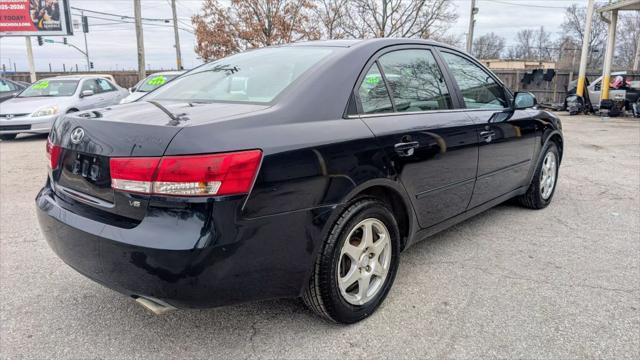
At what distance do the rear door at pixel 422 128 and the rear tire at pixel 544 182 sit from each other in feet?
4.88

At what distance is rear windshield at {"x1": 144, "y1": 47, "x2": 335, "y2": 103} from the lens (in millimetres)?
2461

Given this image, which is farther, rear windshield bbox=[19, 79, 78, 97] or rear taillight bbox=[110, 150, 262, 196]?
rear windshield bbox=[19, 79, 78, 97]

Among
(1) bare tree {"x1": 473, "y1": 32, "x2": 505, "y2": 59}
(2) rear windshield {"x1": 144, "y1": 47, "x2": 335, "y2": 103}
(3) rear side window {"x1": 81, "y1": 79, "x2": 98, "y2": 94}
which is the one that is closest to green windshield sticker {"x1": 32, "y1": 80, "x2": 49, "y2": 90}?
(3) rear side window {"x1": 81, "y1": 79, "x2": 98, "y2": 94}

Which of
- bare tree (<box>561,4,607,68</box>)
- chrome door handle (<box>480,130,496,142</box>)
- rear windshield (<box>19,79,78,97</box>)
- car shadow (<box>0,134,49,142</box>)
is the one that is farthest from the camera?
bare tree (<box>561,4,607,68</box>)

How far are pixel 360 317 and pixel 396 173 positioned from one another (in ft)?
2.76

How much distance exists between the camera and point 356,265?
248 cm

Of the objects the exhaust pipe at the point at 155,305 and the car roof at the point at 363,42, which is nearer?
the exhaust pipe at the point at 155,305

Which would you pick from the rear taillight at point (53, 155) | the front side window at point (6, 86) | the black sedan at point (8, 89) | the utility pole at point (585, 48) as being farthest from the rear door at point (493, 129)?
the utility pole at point (585, 48)

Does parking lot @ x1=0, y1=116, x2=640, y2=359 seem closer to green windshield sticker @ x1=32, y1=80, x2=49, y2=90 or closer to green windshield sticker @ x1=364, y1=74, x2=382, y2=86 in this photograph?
green windshield sticker @ x1=364, y1=74, x2=382, y2=86

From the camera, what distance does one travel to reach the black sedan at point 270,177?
72.9 inches

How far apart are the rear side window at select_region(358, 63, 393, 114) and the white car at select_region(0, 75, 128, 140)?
28.3 feet

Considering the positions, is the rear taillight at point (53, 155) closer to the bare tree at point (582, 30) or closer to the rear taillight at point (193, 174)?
the rear taillight at point (193, 174)

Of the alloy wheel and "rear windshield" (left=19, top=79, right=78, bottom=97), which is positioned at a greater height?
"rear windshield" (left=19, top=79, right=78, bottom=97)

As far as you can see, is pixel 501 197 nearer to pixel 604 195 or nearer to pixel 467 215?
pixel 467 215
